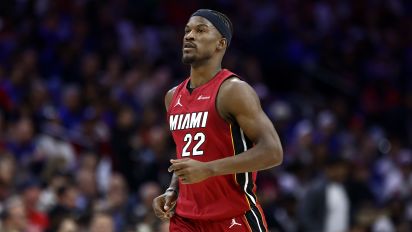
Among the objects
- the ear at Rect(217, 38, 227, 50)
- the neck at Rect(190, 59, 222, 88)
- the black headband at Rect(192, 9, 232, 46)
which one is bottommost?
the neck at Rect(190, 59, 222, 88)

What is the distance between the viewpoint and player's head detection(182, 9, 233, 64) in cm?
650

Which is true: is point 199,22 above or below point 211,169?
above

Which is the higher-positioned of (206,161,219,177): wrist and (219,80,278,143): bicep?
(219,80,278,143): bicep

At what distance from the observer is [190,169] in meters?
5.79

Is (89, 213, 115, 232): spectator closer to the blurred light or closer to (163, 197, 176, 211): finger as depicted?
(163, 197, 176, 211): finger

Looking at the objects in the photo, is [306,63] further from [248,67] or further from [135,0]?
[135,0]

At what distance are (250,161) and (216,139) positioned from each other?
40 centimetres

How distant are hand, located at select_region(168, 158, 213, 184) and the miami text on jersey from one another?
57cm

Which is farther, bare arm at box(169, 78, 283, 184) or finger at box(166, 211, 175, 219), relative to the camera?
finger at box(166, 211, 175, 219)

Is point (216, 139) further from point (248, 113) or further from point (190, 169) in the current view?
point (190, 169)

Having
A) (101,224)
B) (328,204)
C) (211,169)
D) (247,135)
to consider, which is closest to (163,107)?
(328,204)

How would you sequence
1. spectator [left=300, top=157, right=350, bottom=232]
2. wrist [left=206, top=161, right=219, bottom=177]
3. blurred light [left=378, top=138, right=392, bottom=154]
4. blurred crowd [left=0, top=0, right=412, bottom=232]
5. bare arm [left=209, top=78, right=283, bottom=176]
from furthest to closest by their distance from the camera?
1. blurred light [left=378, top=138, right=392, bottom=154]
2. spectator [left=300, top=157, right=350, bottom=232]
3. blurred crowd [left=0, top=0, right=412, bottom=232]
4. bare arm [left=209, top=78, right=283, bottom=176]
5. wrist [left=206, top=161, right=219, bottom=177]

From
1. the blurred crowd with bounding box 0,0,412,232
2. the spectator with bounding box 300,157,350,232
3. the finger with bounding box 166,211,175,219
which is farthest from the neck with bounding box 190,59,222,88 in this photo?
the spectator with bounding box 300,157,350,232

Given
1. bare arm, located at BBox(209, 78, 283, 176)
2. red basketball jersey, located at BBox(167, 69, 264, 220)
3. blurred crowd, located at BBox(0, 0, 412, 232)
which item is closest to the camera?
bare arm, located at BBox(209, 78, 283, 176)
